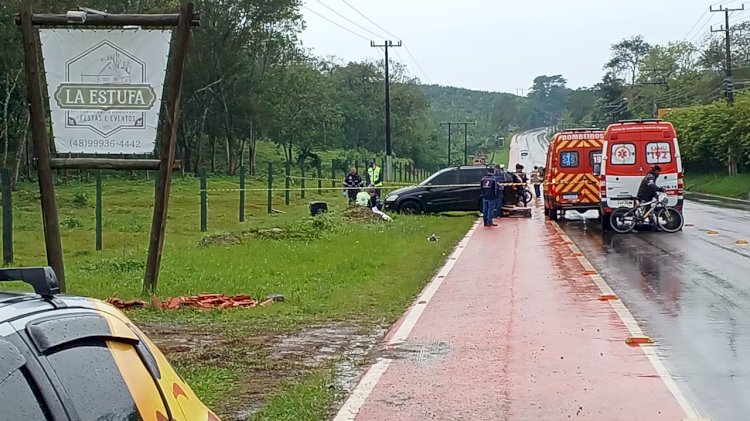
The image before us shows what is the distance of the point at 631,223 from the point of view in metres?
23.8

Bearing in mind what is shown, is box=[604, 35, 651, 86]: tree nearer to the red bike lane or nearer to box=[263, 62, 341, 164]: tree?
box=[263, 62, 341, 164]: tree

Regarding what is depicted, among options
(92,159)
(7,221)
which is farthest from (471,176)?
(92,159)

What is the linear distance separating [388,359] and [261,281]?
560cm

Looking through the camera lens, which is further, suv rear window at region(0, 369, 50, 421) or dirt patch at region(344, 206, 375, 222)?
dirt patch at region(344, 206, 375, 222)

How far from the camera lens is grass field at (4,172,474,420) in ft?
27.0

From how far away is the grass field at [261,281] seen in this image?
824 cm

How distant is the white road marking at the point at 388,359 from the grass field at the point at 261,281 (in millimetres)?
168

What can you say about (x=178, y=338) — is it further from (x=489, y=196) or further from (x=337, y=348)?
(x=489, y=196)

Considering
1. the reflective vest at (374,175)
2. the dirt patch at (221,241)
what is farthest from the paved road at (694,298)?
the reflective vest at (374,175)

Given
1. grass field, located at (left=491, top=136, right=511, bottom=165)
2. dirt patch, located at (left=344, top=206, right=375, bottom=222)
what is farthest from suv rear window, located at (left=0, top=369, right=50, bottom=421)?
grass field, located at (left=491, top=136, right=511, bottom=165)

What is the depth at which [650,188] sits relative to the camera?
925 inches

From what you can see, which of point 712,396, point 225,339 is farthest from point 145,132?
point 712,396

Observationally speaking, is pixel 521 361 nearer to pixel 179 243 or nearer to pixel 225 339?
Result: pixel 225 339

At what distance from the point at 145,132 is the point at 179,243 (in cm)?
1078
